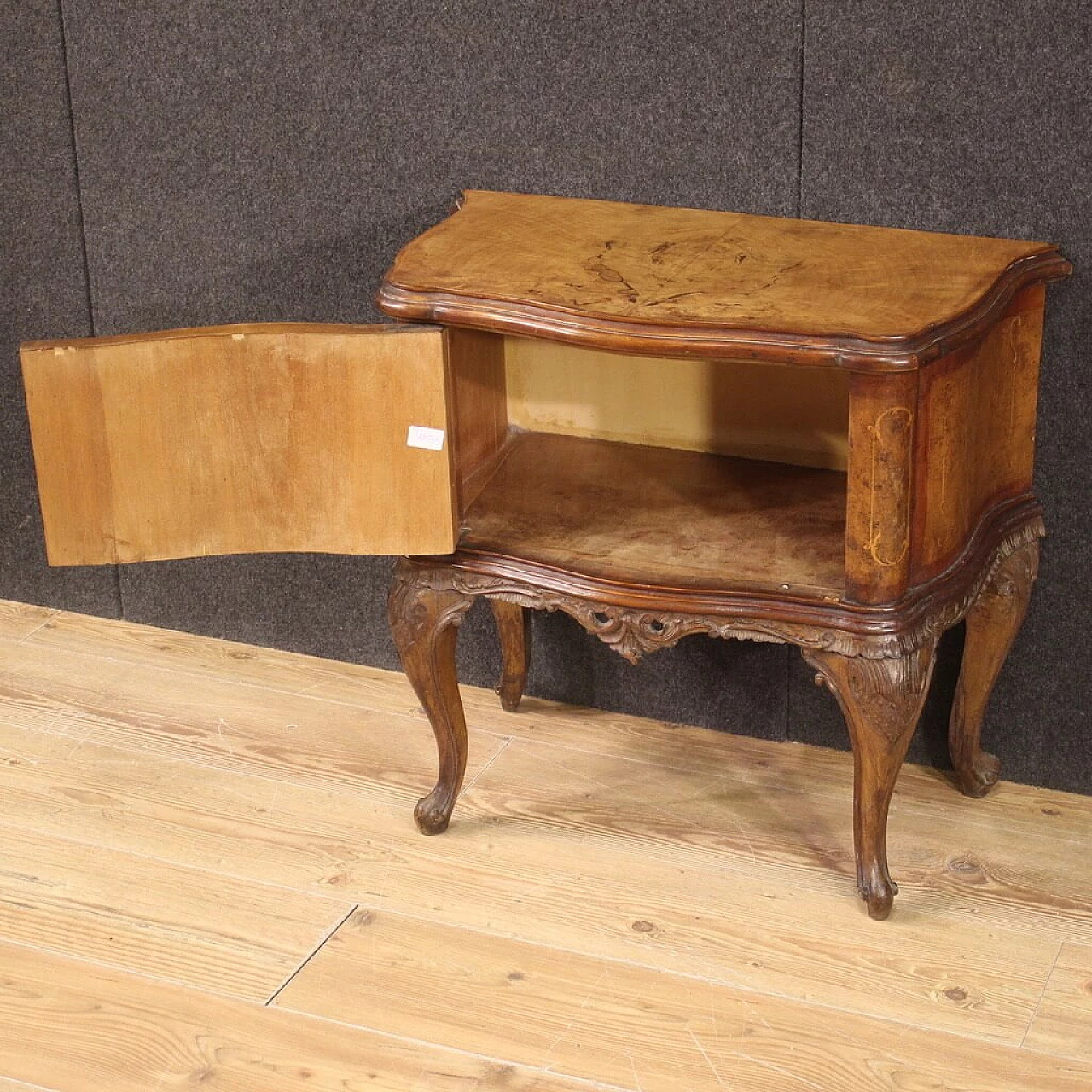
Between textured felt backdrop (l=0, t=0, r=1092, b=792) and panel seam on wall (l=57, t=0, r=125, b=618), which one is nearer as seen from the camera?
textured felt backdrop (l=0, t=0, r=1092, b=792)

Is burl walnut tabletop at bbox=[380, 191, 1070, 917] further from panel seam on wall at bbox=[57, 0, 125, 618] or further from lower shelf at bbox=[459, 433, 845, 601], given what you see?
panel seam on wall at bbox=[57, 0, 125, 618]

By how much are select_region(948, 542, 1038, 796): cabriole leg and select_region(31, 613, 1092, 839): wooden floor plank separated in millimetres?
44

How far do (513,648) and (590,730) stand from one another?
5.6 inches

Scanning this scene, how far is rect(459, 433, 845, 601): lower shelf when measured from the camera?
1.55 metres

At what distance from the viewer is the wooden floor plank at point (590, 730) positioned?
71.8 inches

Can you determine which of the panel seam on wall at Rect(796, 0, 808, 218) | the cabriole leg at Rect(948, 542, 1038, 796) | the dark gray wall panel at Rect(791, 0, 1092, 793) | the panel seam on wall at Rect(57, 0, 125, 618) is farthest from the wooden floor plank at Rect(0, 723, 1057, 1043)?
the panel seam on wall at Rect(796, 0, 808, 218)

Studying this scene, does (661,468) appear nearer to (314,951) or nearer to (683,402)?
(683,402)

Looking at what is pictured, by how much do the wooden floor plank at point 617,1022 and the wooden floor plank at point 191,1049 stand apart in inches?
1.1

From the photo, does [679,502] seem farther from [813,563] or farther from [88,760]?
[88,760]

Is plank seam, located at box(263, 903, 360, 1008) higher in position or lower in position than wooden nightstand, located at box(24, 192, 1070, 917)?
lower

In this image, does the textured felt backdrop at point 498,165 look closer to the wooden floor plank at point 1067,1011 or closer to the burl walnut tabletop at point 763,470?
the burl walnut tabletop at point 763,470

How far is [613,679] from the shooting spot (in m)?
2.03

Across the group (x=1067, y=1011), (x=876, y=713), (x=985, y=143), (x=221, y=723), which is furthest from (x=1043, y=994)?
(x=221, y=723)

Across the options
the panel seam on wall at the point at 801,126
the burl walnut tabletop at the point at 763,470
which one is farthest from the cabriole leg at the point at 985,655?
the panel seam on wall at the point at 801,126
